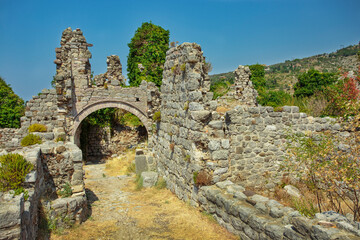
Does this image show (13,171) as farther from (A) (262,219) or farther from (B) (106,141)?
(B) (106,141)

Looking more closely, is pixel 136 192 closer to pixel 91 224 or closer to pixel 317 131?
pixel 91 224

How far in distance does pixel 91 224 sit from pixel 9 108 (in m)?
18.7

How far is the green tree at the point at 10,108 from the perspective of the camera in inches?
758

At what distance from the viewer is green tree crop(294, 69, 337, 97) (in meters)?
23.2

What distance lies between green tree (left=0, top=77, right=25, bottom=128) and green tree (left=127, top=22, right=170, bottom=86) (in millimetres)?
9420

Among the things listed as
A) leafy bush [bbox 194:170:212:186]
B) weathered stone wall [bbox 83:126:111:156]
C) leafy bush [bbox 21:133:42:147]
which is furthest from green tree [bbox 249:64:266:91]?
leafy bush [bbox 21:133:42:147]

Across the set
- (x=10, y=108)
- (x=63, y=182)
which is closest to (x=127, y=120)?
(x=10, y=108)

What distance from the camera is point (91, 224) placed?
213 inches

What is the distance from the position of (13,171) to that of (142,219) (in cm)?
294

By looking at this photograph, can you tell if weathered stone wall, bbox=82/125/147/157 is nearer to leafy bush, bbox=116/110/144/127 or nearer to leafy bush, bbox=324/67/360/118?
leafy bush, bbox=116/110/144/127

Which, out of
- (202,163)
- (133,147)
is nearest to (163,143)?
(202,163)

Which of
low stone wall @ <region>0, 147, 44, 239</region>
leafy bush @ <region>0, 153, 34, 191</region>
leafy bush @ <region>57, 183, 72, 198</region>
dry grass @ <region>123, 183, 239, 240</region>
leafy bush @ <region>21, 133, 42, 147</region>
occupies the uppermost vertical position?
leafy bush @ <region>21, 133, 42, 147</region>

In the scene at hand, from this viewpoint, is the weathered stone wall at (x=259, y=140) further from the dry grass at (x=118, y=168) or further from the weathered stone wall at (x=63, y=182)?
the dry grass at (x=118, y=168)

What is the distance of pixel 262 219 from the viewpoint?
3.81 m
